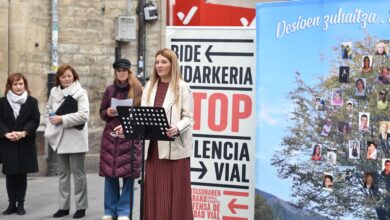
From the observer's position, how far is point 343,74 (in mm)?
4516

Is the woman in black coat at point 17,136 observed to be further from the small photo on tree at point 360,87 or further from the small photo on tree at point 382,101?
the small photo on tree at point 382,101

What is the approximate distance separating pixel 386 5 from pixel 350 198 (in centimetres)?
124

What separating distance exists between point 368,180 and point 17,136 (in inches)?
181

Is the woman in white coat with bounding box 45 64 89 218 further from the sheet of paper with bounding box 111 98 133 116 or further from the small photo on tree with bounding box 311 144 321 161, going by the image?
the small photo on tree with bounding box 311 144 321 161

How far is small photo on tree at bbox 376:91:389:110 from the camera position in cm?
431

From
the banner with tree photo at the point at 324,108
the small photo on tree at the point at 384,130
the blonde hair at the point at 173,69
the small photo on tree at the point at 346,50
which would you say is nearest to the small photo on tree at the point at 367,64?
the banner with tree photo at the point at 324,108

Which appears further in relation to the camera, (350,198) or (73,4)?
(73,4)

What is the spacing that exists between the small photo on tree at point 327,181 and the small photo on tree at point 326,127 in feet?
0.87

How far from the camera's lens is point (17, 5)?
37.0 feet

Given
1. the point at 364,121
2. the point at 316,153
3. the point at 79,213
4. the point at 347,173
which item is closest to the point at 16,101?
the point at 79,213

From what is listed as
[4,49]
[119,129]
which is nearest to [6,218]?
[119,129]

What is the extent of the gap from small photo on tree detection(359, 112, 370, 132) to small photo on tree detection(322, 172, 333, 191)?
0.39 metres

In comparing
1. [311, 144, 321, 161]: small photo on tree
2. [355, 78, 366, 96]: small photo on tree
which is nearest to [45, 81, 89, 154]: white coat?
[311, 144, 321, 161]: small photo on tree

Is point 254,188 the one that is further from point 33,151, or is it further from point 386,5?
point 33,151
